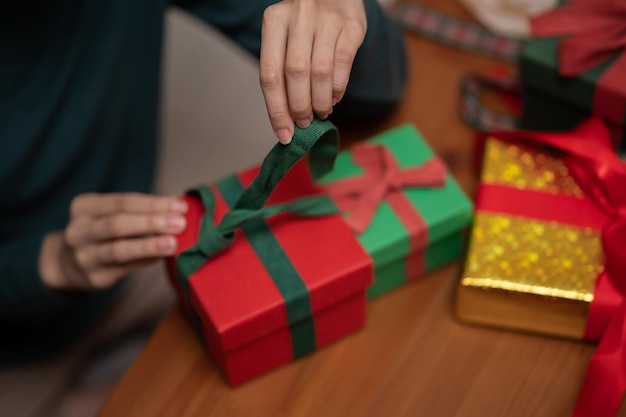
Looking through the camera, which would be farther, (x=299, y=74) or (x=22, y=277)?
(x=22, y=277)

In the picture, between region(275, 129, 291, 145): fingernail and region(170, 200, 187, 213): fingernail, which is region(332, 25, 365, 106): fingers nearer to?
region(275, 129, 291, 145): fingernail

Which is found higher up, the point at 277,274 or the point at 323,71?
the point at 323,71

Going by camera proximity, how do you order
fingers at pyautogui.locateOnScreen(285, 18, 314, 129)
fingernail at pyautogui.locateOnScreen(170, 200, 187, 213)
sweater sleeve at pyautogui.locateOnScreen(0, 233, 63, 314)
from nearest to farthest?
fingers at pyautogui.locateOnScreen(285, 18, 314, 129)
fingernail at pyautogui.locateOnScreen(170, 200, 187, 213)
sweater sleeve at pyautogui.locateOnScreen(0, 233, 63, 314)

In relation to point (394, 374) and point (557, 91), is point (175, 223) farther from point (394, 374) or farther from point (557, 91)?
point (557, 91)

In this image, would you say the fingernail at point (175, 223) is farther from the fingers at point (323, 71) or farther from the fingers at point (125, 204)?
the fingers at point (323, 71)

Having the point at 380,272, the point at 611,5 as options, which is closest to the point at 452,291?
the point at 380,272

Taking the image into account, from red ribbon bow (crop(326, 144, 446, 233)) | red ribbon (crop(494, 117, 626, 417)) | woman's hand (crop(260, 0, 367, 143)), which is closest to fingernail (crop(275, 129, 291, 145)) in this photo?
woman's hand (crop(260, 0, 367, 143))

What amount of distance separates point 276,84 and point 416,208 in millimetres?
199

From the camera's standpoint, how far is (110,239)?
2.29 feet

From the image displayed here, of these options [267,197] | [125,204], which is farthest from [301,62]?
[125,204]

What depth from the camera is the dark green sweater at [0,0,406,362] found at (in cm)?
77

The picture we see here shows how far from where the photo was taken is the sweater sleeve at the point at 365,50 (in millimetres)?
706

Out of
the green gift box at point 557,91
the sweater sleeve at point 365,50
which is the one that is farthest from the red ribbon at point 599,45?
the sweater sleeve at point 365,50

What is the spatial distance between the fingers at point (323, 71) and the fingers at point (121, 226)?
171 millimetres
